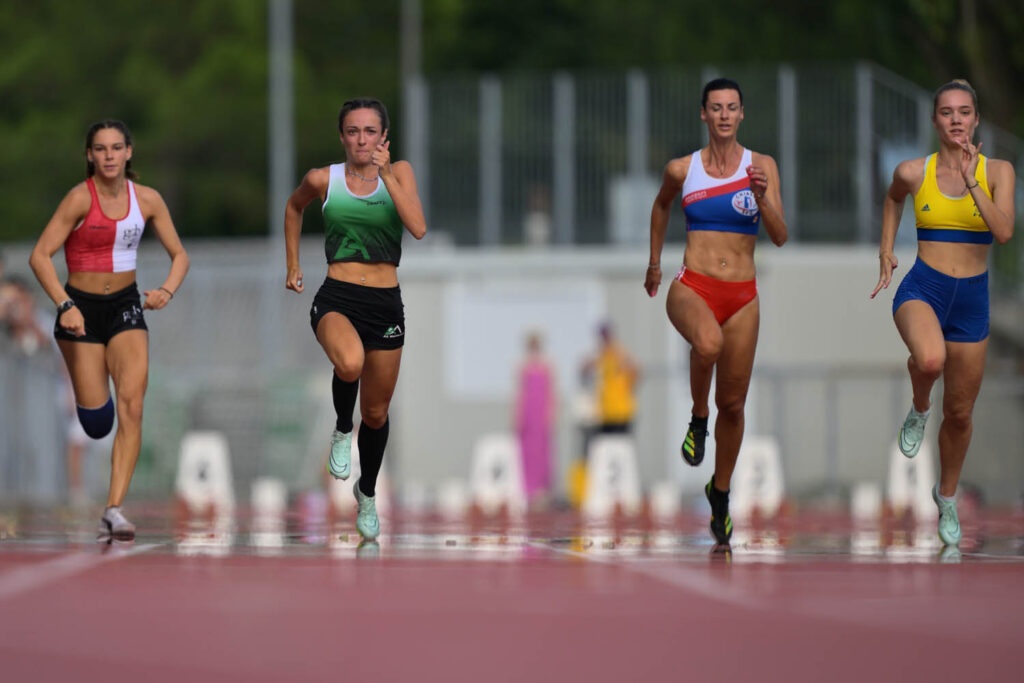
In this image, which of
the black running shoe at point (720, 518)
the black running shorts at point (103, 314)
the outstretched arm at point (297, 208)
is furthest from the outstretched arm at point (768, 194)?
the black running shorts at point (103, 314)

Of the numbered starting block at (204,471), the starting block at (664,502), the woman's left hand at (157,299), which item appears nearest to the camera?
the woman's left hand at (157,299)

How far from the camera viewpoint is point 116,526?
11125 millimetres

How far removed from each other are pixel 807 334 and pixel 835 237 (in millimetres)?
1882

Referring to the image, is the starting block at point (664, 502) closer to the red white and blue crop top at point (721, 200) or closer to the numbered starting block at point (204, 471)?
the numbered starting block at point (204, 471)

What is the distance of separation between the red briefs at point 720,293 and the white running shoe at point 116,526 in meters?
3.60

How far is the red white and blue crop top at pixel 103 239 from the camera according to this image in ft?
37.4

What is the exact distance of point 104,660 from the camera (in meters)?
6.35

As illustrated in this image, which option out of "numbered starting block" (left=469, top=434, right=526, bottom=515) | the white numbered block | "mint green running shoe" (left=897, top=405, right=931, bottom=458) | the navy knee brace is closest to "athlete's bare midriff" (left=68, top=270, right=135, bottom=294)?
the navy knee brace

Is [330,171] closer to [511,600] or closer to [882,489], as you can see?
[511,600]

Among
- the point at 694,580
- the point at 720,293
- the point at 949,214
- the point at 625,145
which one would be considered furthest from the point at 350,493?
the point at 694,580

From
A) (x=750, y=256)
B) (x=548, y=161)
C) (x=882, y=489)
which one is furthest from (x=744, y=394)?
(x=548, y=161)

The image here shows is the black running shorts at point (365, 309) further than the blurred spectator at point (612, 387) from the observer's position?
No

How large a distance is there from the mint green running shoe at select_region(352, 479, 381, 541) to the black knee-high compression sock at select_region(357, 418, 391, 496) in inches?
1.8

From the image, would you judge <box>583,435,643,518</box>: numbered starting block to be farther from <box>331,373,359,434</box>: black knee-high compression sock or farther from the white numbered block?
<box>331,373,359,434</box>: black knee-high compression sock
